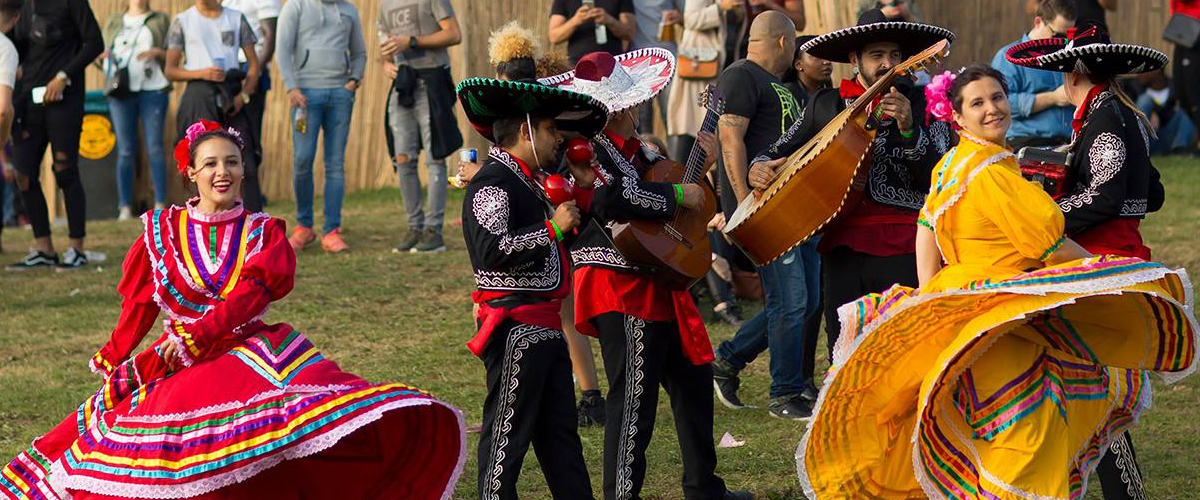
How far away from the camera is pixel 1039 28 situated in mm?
9625

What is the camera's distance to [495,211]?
18.0 ft

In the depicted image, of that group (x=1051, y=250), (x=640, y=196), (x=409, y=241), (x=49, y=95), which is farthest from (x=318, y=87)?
(x=1051, y=250)

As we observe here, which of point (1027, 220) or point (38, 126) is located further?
point (38, 126)

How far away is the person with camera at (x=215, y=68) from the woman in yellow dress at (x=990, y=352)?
24.6 ft

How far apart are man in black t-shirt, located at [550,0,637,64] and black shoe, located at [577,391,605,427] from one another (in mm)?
4812

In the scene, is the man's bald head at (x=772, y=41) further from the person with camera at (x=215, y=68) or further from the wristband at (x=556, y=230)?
the person with camera at (x=215, y=68)

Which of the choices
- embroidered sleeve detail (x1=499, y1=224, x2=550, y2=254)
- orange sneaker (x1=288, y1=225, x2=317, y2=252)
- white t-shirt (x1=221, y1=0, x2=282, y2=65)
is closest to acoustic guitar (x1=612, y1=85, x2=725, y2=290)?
embroidered sleeve detail (x1=499, y1=224, x2=550, y2=254)

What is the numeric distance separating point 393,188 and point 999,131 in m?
11.0

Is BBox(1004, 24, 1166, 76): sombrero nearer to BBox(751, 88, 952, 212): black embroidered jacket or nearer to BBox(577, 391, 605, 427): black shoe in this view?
BBox(751, 88, 952, 212): black embroidered jacket

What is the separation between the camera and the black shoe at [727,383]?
26.3 feet

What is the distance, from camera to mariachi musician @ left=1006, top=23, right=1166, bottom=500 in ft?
20.0

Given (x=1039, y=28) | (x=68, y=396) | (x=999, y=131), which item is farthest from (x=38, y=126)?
(x=999, y=131)

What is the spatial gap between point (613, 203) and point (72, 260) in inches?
292

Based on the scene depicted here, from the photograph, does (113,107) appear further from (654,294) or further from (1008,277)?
(1008,277)
